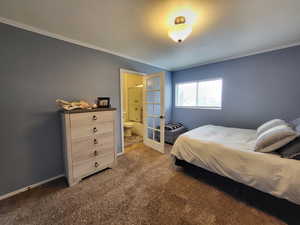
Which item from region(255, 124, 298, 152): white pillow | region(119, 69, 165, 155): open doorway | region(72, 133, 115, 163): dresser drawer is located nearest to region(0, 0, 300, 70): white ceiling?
region(119, 69, 165, 155): open doorway

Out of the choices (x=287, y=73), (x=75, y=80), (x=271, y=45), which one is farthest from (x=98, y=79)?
(x=287, y=73)

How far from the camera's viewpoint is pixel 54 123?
1.92 meters

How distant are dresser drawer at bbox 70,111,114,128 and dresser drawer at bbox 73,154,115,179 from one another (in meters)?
0.63

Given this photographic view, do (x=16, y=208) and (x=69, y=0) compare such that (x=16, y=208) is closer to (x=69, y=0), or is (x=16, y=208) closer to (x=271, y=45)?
(x=69, y=0)

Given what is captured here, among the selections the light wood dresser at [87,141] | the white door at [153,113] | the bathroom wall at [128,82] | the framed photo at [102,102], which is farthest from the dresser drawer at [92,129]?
the bathroom wall at [128,82]

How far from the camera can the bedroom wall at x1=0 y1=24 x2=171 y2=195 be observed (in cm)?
156

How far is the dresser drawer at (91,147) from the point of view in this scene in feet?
→ 5.90

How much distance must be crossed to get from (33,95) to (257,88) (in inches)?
167

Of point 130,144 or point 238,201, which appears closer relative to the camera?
point 238,201

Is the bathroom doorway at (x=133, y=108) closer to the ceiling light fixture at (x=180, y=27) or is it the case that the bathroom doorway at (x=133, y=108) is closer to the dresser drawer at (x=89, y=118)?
the dresser drawer at (x=89, y=118)

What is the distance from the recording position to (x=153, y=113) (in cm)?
322

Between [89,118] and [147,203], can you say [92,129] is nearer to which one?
[89,118]

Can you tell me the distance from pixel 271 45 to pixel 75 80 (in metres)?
3.76

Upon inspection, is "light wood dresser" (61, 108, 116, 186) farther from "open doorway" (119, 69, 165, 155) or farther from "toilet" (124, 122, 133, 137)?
"toilet" (124, 122, 133, 137)
